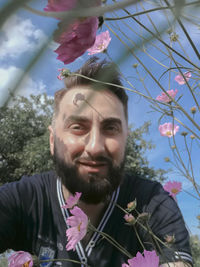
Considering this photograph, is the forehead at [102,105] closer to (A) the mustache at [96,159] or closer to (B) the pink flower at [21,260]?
(A) the mustache at [96,159]

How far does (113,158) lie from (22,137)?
6611mm

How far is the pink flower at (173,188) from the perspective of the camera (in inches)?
43.5

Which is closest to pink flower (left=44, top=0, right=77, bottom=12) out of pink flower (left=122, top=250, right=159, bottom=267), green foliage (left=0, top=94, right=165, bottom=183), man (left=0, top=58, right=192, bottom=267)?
pink flower (left=122, top=250, right=159, bottom=267)

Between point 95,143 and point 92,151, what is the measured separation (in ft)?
0.10

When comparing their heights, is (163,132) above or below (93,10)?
above

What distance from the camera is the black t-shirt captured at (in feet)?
3.26

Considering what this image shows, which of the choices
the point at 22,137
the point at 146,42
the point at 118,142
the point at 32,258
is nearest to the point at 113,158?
the point at 118,142

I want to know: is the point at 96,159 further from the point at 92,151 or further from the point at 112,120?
the point at 112,120

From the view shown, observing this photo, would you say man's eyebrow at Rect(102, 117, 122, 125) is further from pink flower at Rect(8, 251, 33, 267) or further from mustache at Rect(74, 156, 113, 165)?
pink flower at Rect(8, 251, 33, 267)

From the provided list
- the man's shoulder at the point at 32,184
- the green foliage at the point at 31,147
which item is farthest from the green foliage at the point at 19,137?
the man's shoulder at the point at 32,184

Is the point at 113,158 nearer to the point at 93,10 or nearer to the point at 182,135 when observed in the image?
the point at 182,135

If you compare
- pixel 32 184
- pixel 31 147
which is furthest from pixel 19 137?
pixel 32 184

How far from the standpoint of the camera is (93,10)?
0.08 m

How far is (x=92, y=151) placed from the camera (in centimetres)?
105
